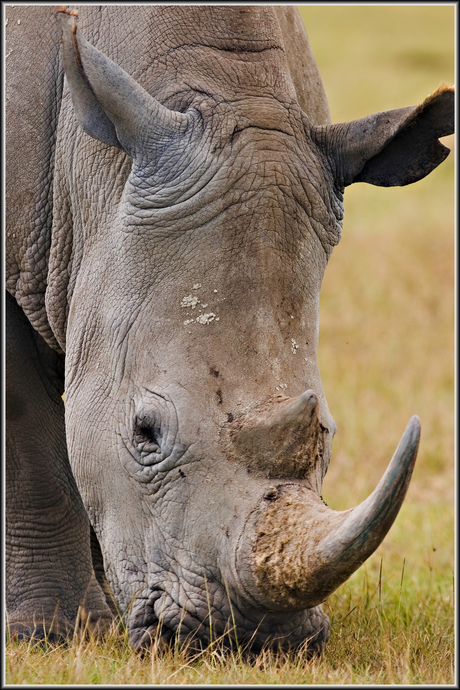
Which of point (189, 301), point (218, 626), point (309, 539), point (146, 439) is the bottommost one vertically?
point (218, 626)

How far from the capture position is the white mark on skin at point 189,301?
4.18 metres

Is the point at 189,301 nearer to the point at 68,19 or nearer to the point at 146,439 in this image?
the point at 146,439

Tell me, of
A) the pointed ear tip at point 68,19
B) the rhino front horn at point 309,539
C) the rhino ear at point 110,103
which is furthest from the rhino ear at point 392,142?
the rhino front horn at point 309,539

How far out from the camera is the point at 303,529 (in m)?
3.69

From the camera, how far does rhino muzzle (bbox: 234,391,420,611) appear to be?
11.2ft

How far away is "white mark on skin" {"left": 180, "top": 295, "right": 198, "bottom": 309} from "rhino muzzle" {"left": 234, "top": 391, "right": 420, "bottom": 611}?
583 mm

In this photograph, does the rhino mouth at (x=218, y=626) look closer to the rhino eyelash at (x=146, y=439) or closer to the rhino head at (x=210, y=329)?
the rhino head at (x=210, y=329)

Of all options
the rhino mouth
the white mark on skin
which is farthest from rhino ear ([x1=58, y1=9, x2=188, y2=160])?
the rhino mouth

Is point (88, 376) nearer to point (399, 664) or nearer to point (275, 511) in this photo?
point (275, 511)

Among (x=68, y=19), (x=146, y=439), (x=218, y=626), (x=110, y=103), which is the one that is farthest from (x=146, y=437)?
(x=68, y=19)

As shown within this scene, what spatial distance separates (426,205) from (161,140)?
1669cm

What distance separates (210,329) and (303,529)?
35.9 inches

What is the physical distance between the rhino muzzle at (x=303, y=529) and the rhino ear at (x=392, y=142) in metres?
1.27

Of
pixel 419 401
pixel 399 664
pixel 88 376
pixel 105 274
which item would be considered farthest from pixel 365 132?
pixel 419 401
